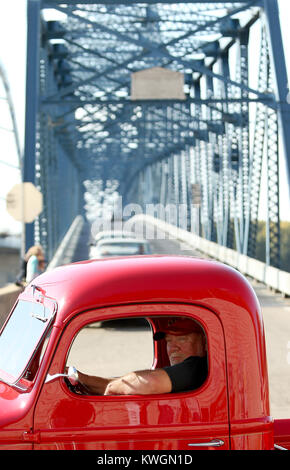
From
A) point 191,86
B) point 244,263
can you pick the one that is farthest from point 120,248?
point 191,86

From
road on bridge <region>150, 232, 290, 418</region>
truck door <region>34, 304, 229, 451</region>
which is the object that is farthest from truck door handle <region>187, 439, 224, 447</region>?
road on bridge <region>150, 232, 290, 418</region>

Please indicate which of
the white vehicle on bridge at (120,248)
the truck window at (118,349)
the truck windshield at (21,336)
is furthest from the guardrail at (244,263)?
the truck windshield at (21,336)

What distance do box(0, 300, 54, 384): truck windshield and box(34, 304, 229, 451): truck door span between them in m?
0.18

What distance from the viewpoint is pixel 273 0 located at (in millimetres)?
25031

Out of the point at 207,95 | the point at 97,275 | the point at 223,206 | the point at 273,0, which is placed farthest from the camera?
the point at 207,95

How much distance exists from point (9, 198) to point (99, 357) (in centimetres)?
766

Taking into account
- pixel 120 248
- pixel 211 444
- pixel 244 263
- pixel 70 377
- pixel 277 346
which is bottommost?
pixel 277 346

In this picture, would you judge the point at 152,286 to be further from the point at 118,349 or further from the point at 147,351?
the point at 118,349

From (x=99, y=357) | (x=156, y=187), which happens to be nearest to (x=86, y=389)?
(x=99, y=357)

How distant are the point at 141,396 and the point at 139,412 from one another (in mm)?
59

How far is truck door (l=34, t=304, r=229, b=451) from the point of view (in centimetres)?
304

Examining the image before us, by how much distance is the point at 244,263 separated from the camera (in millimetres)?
27812

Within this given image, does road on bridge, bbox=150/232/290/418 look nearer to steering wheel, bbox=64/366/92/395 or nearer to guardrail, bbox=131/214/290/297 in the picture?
guardrail, bbox=131/214/290/297
